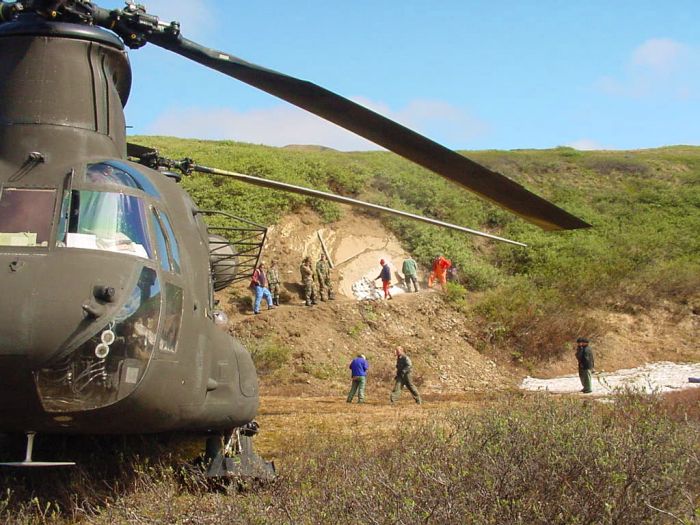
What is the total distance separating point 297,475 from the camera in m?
6.85

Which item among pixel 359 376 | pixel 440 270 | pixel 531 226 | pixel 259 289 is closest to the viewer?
pixel 359 376

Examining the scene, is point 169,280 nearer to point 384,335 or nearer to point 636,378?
point 636,378

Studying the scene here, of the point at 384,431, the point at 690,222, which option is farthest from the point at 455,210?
the point at 384,431

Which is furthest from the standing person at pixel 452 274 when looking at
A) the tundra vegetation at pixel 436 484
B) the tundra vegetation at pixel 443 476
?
the tundra vegetation at pixel 436 484

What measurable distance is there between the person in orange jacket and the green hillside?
3.12 ft

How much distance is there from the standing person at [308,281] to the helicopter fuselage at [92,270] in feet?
60.4

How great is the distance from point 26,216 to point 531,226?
3206cm

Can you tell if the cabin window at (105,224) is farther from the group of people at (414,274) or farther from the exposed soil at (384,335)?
the group of people at (414,274)

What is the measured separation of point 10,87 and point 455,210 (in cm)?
3058

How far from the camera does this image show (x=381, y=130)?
296 inches

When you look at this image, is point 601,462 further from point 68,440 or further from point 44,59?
point 44,59

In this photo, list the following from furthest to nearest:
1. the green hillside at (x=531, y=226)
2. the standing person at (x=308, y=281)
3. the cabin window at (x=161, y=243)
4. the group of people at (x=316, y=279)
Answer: the green hillside at (x=531, y=226)
the standing person at (x=308, y=281)
the group of people at (x=316, y=279)
the cabin window at (x=161, y=243)

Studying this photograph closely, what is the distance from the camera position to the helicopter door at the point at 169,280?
6.43 meters

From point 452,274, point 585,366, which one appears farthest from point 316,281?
point 585,366
